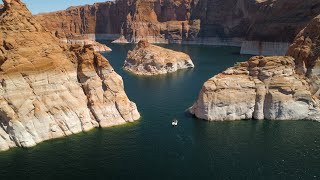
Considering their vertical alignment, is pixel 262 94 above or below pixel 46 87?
below

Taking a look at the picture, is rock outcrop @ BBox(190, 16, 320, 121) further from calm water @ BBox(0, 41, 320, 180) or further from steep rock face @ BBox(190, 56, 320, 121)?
calm water @ BBox(0, 41, 320, 180)

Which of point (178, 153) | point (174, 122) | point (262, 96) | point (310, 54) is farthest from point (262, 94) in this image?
point (178, 153)

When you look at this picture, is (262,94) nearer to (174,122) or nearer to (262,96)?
(262,96)

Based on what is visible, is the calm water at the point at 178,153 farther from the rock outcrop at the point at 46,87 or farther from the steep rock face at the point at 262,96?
the rock outcrop at the point at 46,87

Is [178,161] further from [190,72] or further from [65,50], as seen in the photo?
[190,72]

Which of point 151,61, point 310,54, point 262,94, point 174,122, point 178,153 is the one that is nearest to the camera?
point 178,153

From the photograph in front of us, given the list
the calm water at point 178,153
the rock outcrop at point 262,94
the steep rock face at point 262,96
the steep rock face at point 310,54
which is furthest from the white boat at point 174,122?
the steep rock face at point 310,54

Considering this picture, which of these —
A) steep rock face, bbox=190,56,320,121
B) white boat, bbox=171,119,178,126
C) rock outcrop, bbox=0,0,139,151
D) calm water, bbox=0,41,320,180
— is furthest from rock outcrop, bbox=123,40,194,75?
steep rock face, bbox=190,56,320,121
